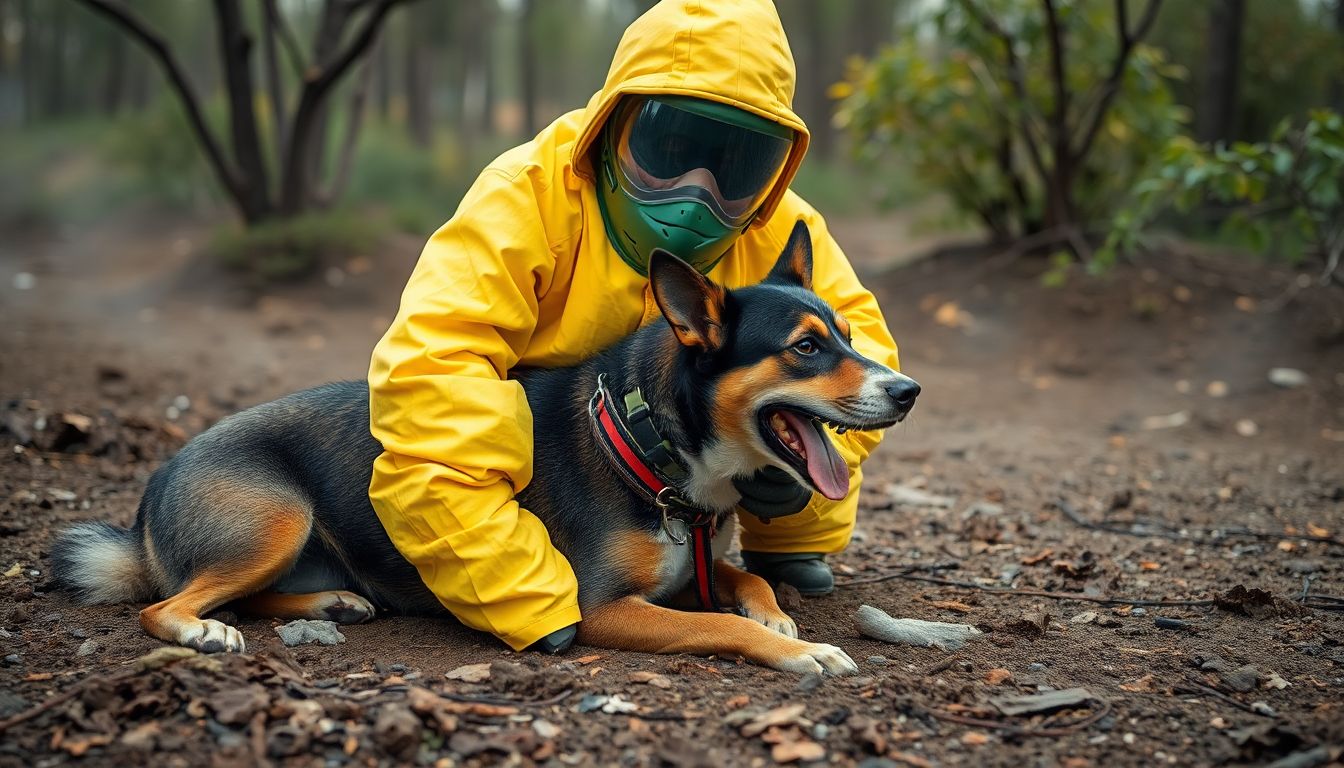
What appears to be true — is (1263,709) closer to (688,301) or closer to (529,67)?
(688,301)

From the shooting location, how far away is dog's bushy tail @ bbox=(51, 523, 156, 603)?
12.0 feet

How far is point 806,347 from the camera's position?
320 cm

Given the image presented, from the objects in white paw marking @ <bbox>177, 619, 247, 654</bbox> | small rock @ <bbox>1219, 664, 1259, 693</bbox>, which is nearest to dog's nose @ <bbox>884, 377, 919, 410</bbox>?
small rock @ <bbox>1219, 664, 1259, 693</bbox>

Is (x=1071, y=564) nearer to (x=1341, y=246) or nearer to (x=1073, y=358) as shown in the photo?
(x=1341, y=246)

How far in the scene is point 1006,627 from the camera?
360cm

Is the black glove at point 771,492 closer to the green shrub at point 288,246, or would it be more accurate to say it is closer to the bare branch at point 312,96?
the bare branch at point 312,96

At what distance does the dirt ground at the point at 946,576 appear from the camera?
264 centimetres

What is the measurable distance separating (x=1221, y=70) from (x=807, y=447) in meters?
8.82

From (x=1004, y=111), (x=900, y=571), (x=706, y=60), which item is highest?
(x=706, y=60)

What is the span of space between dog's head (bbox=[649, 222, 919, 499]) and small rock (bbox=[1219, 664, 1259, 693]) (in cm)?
118

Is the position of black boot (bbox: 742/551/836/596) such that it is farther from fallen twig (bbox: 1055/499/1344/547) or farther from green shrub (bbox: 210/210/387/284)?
green shrub (bbox: 210/210/387/284)

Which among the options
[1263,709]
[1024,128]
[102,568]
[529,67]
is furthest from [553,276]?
[529,67]

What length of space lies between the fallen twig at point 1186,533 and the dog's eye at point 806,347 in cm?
247

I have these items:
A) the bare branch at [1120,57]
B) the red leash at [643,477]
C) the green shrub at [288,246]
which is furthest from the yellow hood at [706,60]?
the green shrub at [288,246]
